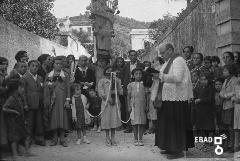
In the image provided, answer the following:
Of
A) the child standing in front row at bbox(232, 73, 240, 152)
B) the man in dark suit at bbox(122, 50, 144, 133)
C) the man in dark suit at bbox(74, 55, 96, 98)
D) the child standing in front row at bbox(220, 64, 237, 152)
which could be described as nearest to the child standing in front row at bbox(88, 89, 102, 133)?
the man in dark suit at bbox(74, 55, 96, 98)

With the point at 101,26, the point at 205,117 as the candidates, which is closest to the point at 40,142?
the point at 205,117

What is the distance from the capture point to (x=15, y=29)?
524 inches

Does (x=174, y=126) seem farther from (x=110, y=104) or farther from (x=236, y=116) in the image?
(x=110, y=104)

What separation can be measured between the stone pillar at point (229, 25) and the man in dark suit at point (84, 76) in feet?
10.8

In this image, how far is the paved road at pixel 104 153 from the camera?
21.2 feet

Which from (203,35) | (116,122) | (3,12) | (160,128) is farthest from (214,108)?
(3,12)

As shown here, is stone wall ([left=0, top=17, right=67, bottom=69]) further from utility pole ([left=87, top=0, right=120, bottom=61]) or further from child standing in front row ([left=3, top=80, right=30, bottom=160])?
child standing in front row ([left=3, top=80, right=30, bottom=160])

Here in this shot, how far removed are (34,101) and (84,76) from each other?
2434mm

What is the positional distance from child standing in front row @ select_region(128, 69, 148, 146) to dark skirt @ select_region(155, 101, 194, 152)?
1151 millimetres

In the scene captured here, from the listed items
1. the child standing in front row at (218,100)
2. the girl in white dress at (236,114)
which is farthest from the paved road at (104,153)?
the child standing in front row at (218,100)

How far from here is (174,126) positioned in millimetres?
6566

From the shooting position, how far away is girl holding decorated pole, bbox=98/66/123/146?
25.5 feet

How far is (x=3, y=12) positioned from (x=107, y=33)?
12337 mm

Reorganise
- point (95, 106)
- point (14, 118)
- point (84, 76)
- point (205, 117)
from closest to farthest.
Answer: point (14, 118) < point (205, 117) < point (84, 76) < point (95, 106)
